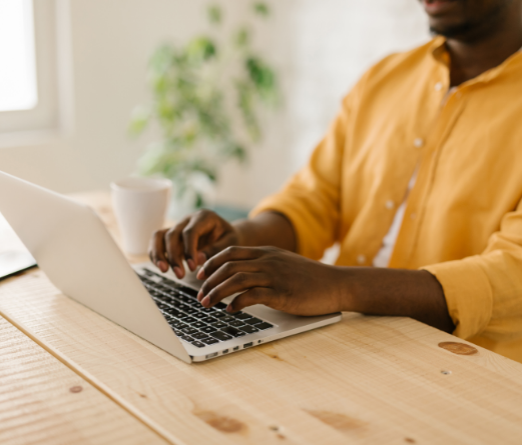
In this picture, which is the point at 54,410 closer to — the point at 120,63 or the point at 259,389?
the point at 259,389

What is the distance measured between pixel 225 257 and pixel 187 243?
0.52 feet

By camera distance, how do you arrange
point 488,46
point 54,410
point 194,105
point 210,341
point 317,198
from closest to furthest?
point 54,410 < point 210,341 < point 488,46 < point 317,198 < point 194,105

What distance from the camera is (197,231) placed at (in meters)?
0.94

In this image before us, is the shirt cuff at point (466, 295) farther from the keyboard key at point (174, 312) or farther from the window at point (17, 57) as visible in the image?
the window at point (17, 57)

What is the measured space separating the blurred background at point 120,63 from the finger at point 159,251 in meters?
1.60

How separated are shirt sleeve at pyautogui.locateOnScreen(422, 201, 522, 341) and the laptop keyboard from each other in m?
0.29

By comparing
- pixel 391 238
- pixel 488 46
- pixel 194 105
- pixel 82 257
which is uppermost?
pixel 488 46

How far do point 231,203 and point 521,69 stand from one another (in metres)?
2.26

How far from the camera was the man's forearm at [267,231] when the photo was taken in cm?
111

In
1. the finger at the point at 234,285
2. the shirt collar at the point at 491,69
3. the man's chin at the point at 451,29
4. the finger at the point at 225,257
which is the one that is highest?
the man's chin at the point at 451,29

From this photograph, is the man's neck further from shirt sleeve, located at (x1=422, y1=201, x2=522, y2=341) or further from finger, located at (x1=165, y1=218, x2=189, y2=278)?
finger, located at (x1=165, y1=218, x2=189, y2=278)

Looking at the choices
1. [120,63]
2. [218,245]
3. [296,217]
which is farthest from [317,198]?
[120,63]

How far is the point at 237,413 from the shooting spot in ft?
1.79

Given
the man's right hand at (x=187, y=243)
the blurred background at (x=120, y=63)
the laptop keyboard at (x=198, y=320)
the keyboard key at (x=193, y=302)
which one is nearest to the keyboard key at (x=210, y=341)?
the laptop keyboard at (x=198, y=320)
